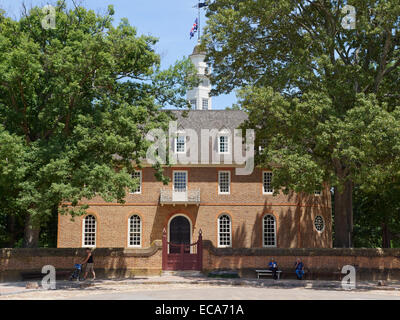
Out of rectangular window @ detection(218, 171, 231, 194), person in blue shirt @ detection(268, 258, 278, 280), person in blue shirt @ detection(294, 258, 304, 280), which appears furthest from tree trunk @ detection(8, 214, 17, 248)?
person in blue shirt @ detection(294, 258, 304, 280)

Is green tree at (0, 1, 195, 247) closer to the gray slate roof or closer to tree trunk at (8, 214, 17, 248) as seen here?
tree trunk at (8, 214, 17, 248)

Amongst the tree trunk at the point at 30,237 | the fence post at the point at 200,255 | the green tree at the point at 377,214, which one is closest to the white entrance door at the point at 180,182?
the fence post at the point at 200,255

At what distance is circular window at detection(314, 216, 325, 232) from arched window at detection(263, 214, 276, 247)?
3.49 meters

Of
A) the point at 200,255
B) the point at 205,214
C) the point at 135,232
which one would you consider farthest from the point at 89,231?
the point at 200,255

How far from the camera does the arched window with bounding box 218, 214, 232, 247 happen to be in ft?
117

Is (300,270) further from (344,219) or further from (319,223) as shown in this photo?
(319,223)

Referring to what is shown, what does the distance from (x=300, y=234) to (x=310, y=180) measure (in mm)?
14831

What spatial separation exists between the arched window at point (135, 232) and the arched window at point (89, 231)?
2.67m

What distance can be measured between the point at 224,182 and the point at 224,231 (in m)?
3.66

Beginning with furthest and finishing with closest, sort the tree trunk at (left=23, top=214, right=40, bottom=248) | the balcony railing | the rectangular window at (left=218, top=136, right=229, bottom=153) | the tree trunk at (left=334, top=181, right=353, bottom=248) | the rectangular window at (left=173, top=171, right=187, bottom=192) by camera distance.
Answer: the rectangular window at (left=218, top=136, right=229, bottom=153), the rectangular window at (left=173, top=171, right=187, bottom=192), the balcony railing, the tree trunk at (left=334, top=181, right=353, bottom=248), the tree trunk at (left=23, top=214, right=40, bottom=248)

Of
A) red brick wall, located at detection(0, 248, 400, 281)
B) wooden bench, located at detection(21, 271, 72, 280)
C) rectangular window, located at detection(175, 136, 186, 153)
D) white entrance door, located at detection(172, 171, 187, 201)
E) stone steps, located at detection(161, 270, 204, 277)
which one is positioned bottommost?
stone steps, located at detection(161, 270, 204, 277)

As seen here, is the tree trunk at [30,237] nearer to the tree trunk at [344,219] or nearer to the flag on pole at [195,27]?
the tree trunk at [344,219]

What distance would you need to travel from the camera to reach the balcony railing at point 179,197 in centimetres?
3525

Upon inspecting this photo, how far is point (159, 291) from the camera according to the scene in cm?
1975
